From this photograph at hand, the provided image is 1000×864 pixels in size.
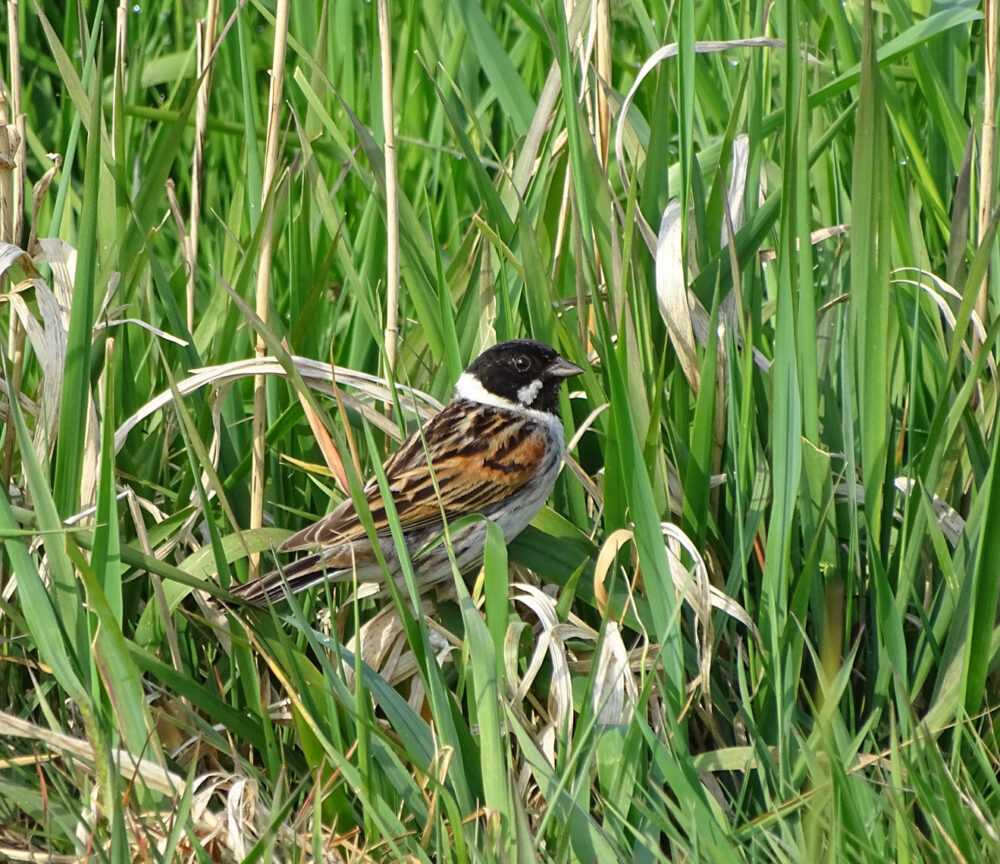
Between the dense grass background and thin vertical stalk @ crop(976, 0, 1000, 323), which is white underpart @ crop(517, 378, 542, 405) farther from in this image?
thin vertical stalk @ crop(976, 0, 1000, 323)

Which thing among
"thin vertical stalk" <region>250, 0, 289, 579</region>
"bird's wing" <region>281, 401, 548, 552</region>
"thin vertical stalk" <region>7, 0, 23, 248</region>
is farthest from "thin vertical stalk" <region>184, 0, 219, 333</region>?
"bird's wing" <region>281, 401, 548, 552</region>

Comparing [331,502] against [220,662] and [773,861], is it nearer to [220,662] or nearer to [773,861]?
[220,662]

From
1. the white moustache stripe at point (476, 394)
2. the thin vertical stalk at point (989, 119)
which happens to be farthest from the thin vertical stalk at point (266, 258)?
the thin vertical stalk at point (989, 119)

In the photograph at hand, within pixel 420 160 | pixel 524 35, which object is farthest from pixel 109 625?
pixel 524 35

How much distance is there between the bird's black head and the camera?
3.06 meters

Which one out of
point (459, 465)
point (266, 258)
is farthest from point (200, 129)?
point (459, 465)

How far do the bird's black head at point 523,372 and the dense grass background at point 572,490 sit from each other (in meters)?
0.05

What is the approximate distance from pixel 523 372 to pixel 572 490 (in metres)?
0.32

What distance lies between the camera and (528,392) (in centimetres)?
329

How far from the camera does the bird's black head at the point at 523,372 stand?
10.1ft

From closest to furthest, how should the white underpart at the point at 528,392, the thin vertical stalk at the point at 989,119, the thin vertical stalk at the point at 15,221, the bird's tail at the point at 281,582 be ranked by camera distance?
the bird's tail at the point at 281,582 < the thin vertical stalk at the point at 989,119 < the thin vertical stalk at the point at 15,221 < the white underpart at the point at 528,392

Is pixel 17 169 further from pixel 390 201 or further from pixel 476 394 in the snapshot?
pixel 476 394

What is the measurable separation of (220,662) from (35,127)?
2.91 m

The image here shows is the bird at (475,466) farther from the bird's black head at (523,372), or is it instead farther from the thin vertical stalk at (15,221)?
the thin vertical stalk at (15,221)
